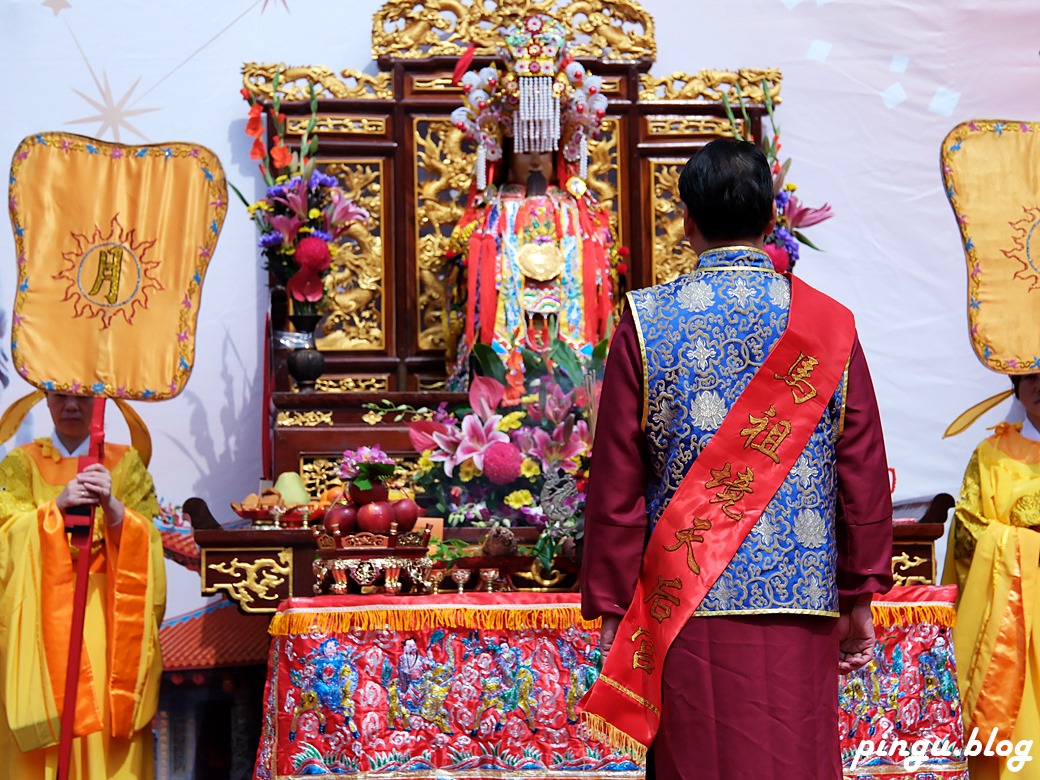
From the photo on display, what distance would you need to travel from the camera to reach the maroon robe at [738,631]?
6.93ft

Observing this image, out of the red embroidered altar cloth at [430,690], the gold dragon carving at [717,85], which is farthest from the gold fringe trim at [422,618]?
the gold dragon carving at [717,85]

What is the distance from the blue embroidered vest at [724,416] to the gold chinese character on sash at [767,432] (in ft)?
0.13

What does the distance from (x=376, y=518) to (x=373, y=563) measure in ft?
0.34

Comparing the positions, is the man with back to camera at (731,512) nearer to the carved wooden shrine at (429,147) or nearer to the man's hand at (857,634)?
the man's hand at (857,634)

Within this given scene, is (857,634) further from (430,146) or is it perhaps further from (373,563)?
(430,146)

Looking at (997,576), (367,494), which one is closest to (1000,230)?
(997,576)

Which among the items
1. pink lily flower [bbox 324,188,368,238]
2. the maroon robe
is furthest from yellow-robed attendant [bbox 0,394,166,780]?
the maroon robe

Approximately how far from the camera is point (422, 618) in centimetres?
307

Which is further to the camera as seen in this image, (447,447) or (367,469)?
(447,447)

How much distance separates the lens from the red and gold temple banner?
337 centimetres

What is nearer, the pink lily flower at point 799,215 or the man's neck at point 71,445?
the man's neck at point 71,445

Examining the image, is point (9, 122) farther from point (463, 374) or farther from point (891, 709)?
point (891, 709)

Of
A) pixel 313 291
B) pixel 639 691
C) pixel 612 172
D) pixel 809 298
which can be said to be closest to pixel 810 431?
pixel 809 298

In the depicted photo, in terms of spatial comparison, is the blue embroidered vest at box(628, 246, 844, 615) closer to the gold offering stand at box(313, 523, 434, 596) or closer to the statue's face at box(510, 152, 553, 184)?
the gold offering stand at box(313, 523, 434, 596)
